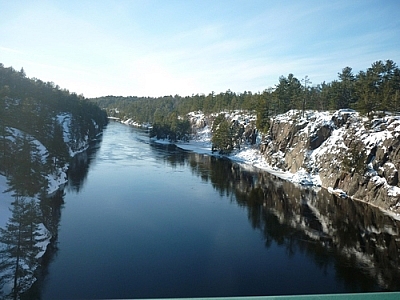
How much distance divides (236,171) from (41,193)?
94.5 ft

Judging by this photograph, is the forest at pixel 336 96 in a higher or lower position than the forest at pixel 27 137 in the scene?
higher

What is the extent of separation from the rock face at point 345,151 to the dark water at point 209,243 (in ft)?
9.10

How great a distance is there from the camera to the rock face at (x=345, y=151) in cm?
3130

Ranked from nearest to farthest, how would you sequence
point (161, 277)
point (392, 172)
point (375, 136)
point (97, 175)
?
point (161, 277), point (392, 172), point (375, 136), point (97, 175)

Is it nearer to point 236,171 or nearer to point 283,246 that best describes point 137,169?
point 236,171

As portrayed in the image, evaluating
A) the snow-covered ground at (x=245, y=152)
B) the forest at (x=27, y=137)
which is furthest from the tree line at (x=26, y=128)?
the snow-covered ground at (x=245, y=152)

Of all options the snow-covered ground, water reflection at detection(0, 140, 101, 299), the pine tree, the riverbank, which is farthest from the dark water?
the snow-covered ground

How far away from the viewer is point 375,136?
35.2 meters

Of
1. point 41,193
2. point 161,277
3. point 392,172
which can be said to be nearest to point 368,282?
point 161,277

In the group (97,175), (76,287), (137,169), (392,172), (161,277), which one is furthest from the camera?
(137,169)

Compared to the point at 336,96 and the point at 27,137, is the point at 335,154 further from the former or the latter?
the point at 27,137

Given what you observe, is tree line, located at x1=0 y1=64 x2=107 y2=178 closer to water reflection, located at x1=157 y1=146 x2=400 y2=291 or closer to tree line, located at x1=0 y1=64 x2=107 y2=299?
tree line, located at x1=0 y1=64 x2=107 y2=299

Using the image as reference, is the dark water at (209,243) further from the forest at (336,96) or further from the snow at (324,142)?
the forest at (336,96)

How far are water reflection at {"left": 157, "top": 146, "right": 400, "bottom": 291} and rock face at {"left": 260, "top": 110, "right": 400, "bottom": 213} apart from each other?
242cm
